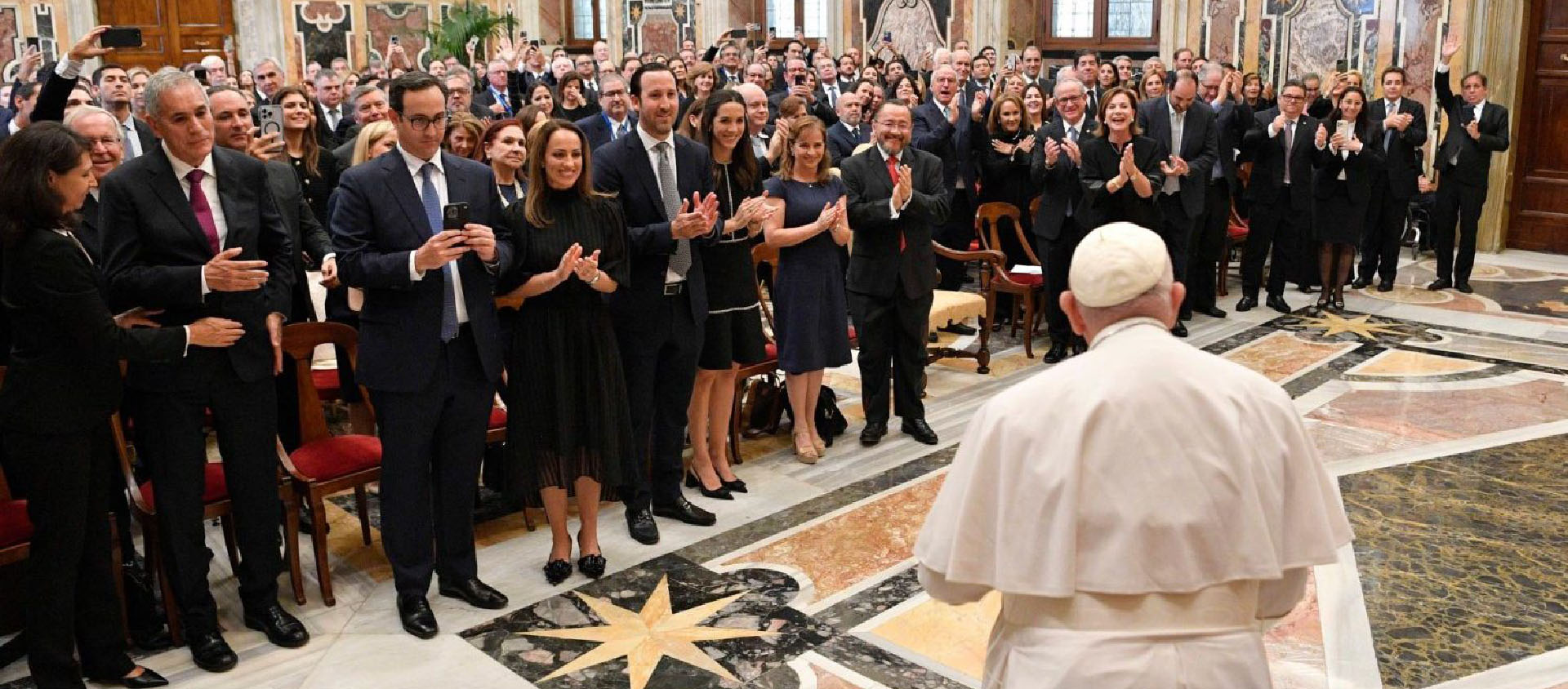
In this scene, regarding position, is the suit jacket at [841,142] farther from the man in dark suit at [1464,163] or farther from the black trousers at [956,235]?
the man in dark suit at [1464,163]

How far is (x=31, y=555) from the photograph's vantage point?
12.0 feet

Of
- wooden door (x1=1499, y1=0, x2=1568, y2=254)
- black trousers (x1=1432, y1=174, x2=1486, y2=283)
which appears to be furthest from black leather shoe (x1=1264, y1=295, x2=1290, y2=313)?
wooden door (x1=1499, y1=0, x2=1568, y2=254)

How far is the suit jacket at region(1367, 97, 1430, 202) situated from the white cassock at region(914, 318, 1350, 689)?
27.1ft

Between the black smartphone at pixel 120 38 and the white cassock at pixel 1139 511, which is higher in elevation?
the black smartphone at pixel 120 38

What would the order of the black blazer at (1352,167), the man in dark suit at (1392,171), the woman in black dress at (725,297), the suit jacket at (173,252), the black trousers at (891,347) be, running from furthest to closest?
Result: the man in dark suit at (1392,171) → the black blazer at (1352,167) → the black trousers at (891,347) → the woman in black dress at (725,297) → the suit jacket at (173,252)

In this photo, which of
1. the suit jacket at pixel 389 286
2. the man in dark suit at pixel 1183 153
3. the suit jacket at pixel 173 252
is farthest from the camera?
the man in dark suit at pixel 1183 153

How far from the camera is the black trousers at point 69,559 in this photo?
3.62 meters

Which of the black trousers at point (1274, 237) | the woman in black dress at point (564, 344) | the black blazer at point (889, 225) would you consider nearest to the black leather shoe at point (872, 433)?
the black blazer at point (889, 225)

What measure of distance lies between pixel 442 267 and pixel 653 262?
950 mm

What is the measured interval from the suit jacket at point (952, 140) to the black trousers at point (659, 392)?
4142 mm

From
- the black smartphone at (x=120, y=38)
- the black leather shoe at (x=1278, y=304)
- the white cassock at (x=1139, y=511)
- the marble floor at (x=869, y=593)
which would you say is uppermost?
the black smartphone at (x=120, y=38)

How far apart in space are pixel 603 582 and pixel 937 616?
1165 millimetres

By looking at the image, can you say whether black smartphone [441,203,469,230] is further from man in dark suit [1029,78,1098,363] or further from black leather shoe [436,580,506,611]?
man in dark suit [1029,78,1098,363]

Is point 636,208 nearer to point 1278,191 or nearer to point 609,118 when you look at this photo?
point 609,118
